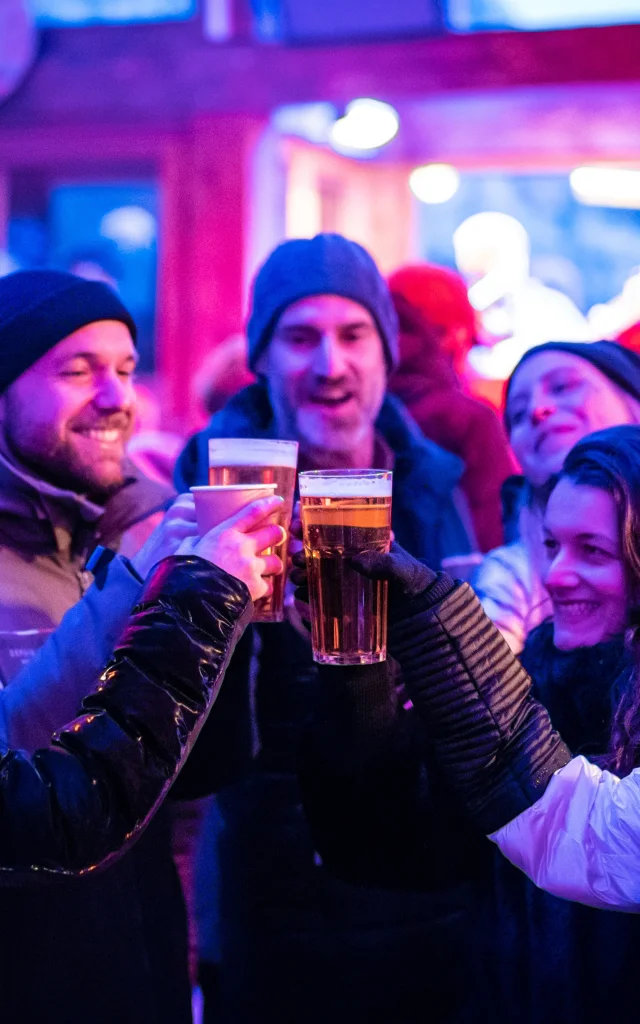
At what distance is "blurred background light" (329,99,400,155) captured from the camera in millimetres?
6184

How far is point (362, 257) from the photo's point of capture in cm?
232

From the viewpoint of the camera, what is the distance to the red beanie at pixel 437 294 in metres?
3.23

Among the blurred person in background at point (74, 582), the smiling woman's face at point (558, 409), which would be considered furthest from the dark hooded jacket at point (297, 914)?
the smiling woman's face at point (558, 409)

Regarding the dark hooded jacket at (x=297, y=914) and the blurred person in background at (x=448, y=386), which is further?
the blurred person in background at (x=448, y=386)

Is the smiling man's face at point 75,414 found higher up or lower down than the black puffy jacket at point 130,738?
higher up

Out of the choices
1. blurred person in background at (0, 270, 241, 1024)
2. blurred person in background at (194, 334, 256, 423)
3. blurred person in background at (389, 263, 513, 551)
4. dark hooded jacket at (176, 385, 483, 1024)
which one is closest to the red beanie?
blurred person in background at (389, 263, 513, 551)

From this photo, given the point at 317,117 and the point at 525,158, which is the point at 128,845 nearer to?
the point at 317,117

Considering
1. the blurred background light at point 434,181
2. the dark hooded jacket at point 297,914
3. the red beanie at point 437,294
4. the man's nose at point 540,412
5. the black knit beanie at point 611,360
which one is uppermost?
the blurred background light at point 434,181

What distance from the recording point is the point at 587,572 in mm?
1580

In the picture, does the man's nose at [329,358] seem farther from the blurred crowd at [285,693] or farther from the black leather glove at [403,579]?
the black leather glove at [403,579]

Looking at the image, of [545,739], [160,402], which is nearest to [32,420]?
[545,739]

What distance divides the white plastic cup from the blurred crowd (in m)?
0.05

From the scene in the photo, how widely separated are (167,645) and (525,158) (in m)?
6.76

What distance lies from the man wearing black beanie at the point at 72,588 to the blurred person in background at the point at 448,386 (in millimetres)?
970
